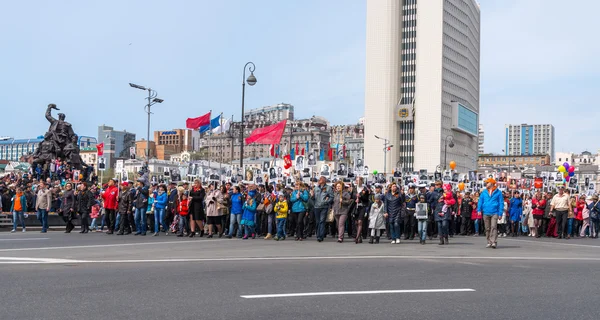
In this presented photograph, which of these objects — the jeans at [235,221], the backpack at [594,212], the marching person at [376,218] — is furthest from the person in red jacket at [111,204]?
the backpack at [594,212]

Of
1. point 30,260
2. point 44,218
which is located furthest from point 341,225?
point 44,218

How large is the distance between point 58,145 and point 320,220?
2275 cm

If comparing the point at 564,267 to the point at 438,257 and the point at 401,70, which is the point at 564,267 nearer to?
the point at 438,257

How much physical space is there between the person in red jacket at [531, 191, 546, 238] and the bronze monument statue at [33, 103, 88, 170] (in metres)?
24.7

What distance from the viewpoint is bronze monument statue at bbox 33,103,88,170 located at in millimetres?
37438

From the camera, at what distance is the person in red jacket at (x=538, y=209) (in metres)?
25.6

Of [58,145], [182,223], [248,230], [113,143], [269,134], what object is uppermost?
→ [113,143]

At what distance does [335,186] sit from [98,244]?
269 inches

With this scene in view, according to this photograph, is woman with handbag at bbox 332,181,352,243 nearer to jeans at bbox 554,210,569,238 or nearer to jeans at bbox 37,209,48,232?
jeans at bbox 554,210,569,238

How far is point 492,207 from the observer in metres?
17.6

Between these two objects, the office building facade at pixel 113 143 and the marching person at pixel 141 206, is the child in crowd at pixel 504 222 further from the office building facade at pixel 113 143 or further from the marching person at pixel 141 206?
the office building facade at pixel 113 143

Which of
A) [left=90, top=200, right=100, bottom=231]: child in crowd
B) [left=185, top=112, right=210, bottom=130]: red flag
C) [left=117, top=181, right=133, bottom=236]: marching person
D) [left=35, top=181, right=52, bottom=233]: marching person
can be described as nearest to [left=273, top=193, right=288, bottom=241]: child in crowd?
[left=117, top=181, right=133, bottom=236]: marching person

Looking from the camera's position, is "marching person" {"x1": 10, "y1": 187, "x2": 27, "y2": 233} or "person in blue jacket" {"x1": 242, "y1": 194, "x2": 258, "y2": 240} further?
"marching person" {"x1": 10, "y1": 187, "x2": 27, "y2": 233}

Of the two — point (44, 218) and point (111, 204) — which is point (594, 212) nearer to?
point (111, 204)
